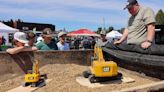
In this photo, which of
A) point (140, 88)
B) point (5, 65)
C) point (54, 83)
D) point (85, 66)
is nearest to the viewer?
point (140, 88)

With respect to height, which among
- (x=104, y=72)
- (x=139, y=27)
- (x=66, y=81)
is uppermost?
(x=139, y=27)

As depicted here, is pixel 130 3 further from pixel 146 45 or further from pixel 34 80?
pixel 34 80

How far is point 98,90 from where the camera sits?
5.02 m

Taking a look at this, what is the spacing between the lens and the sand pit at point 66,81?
204 inches

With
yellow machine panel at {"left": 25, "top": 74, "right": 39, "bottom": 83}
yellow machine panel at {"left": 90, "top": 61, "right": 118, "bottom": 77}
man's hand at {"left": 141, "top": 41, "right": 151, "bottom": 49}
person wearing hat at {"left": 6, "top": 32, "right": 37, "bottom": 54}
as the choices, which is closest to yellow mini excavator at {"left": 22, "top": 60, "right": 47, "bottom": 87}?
yellow machine panel at {"left": 25, "top": 74, "right": 39, "bottom": 83}

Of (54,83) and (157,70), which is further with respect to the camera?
(54,83)

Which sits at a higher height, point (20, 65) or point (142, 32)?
point (142, 32)

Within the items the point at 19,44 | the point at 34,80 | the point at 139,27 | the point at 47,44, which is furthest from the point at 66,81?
the point at 47,44

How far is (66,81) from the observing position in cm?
583

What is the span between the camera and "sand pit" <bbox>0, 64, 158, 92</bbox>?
5184 millimetres

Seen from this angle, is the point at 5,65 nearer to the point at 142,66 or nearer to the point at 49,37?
the point at 49,37

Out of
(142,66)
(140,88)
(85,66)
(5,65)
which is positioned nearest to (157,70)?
(142,66)

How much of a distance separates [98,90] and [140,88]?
5.46 feet

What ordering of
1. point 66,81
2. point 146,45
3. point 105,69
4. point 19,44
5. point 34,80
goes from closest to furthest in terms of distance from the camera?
point 146,45 < point 105,69 < point 34,80 < point 66,81 < point 19,44
